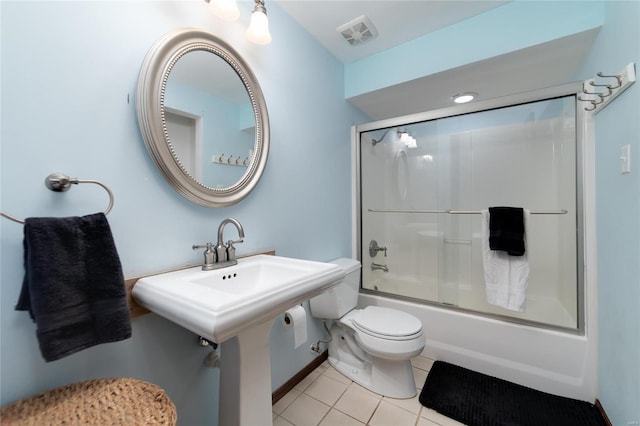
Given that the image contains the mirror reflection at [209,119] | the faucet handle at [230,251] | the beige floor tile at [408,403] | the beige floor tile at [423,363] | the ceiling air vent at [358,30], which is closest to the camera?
the mirror reflection at [209,119]

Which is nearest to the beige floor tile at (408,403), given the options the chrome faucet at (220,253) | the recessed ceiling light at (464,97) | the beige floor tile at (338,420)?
the beige floor tile at (338,420)

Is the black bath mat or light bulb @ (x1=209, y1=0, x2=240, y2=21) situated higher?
light bulb @ (x1=209, y1=0, x2=240, y2=21)

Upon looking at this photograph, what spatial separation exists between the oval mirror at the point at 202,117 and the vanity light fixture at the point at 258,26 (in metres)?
0.12

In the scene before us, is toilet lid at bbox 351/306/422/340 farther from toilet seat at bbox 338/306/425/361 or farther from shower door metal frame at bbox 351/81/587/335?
shower door metal frame at bbox 351/81/587/335

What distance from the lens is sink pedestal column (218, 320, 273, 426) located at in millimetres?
872

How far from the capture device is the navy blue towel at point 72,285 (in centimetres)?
63

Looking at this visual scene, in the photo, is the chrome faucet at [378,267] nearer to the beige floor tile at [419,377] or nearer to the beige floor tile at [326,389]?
the beige floor tile at [419,377]

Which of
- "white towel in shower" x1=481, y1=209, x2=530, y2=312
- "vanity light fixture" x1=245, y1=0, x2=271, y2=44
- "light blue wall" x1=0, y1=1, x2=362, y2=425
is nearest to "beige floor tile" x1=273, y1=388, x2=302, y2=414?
"light blue wall" x1=0, y1=1, x2=362, y2=425

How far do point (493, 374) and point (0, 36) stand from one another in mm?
2661

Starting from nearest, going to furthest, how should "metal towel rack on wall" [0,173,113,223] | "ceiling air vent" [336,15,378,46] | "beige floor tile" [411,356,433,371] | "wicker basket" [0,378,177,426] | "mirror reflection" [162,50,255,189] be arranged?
"wicker basket" [0,378,177,426] → "metal towel rack on wall" [0,173,113,223] → "mirror reflection" [162,50,255,189] → "ceiling air vent" [336,15,378,46] → "beige floor tile" [411,356,433,371]

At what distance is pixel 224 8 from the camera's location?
1.03m

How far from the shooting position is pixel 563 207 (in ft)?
5.28

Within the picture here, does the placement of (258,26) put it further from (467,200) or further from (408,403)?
(408,403)

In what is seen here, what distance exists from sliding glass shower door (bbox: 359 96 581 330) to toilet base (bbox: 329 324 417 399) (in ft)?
1.87
